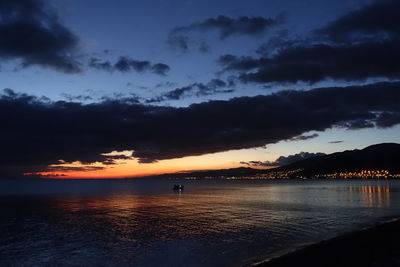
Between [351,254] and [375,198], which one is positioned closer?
[351,254]

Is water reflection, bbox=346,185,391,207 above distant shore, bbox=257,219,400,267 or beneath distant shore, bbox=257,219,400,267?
beneath

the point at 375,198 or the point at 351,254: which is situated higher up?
the point at 351,254

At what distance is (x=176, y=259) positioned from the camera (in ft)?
97.4

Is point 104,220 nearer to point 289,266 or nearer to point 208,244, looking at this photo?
point 208,244

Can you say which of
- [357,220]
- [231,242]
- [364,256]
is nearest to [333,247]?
[364,256]

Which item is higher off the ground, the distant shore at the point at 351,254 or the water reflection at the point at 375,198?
the distant shore at the point at 351,254

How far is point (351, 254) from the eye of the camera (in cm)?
2436

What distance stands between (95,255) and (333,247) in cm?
2061

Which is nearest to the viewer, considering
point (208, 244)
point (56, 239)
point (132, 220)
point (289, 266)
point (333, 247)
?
point (289, 266)

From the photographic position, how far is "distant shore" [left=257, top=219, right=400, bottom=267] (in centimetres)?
2180

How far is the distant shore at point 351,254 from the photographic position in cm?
2180

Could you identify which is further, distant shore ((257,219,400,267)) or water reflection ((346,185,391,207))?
water reflection ((346,185,391,207))

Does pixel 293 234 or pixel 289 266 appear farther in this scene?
pixel 293 234

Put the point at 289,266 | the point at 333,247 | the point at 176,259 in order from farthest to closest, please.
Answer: the point at 176,259 < the point at 333,247 < the point at 289,266
